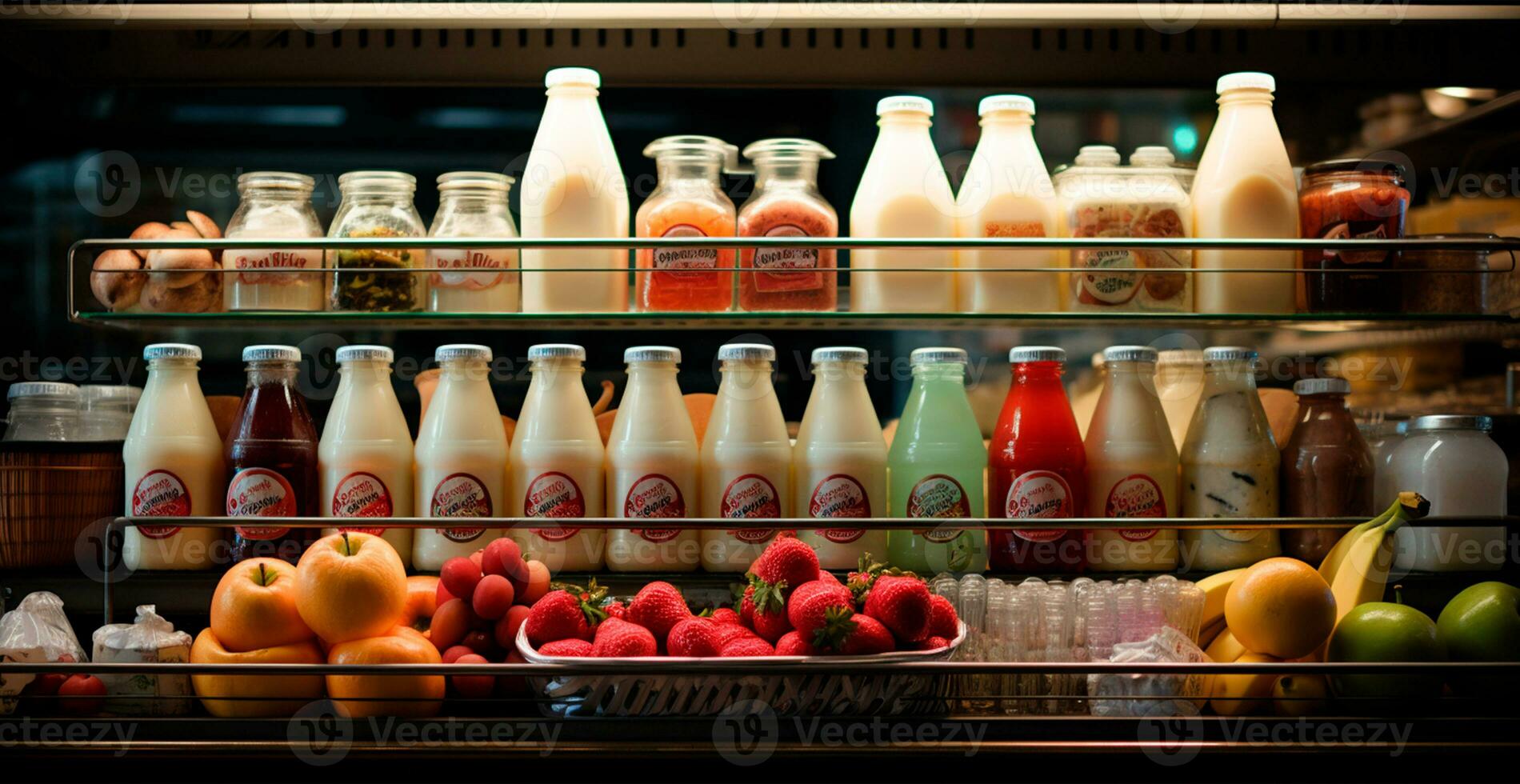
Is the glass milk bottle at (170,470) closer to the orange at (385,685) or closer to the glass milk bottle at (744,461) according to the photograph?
the orange at (385,685)

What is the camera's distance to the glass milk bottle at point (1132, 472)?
4.17 feet

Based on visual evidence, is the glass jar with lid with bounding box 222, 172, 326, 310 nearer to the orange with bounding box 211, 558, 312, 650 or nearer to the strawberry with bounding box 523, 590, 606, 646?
the orange with bounding box 211, 558, 312, 650

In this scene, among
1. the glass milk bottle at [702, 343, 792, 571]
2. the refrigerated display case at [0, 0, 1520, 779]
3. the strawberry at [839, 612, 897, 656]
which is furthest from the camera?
the glass milk bottle at [702, 343, 792, 571]

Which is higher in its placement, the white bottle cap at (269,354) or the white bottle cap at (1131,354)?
the white bottle cap at (269,354)

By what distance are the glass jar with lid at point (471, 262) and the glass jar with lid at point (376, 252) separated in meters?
0.03

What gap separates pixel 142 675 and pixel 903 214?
910mm

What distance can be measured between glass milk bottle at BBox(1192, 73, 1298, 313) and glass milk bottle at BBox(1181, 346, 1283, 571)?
98 millimetres

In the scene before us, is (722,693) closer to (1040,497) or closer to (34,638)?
(1040,497)

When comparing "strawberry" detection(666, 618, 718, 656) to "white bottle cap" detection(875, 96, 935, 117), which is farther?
"white bottle cap" detection(875, 96, 935, 117)

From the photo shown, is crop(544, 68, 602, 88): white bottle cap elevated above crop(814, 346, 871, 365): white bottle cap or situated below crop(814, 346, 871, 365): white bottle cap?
above

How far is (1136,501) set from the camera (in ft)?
4.15

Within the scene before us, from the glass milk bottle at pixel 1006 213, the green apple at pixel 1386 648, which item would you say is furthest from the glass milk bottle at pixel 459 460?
the green apple at pixel 1386 648

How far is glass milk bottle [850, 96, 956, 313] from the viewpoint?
121cm

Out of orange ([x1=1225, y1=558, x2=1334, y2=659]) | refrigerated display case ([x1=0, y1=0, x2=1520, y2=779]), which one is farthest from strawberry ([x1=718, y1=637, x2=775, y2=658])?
orange ([x1=1225, y1=558, x2=1334, y2=659])
